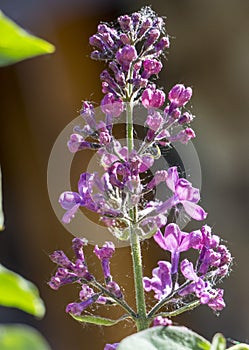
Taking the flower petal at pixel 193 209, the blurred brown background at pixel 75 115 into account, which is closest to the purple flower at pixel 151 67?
the flower petal at pixel 193 209

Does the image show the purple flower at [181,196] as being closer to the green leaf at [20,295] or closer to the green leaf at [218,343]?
the green leaf at [218,343]

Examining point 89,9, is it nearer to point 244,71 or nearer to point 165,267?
point 244,71

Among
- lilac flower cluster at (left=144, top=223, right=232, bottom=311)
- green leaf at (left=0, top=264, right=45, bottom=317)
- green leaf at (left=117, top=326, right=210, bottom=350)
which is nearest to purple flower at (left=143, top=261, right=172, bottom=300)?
lilac flower cluster at (left=144, top=223, right=232, bottom=311)

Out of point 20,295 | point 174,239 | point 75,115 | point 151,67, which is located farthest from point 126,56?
point 75,115

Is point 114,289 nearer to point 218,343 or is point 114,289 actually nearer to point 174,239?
point 174,239

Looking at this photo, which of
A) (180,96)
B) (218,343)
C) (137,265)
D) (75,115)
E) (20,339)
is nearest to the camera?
(20,339)
